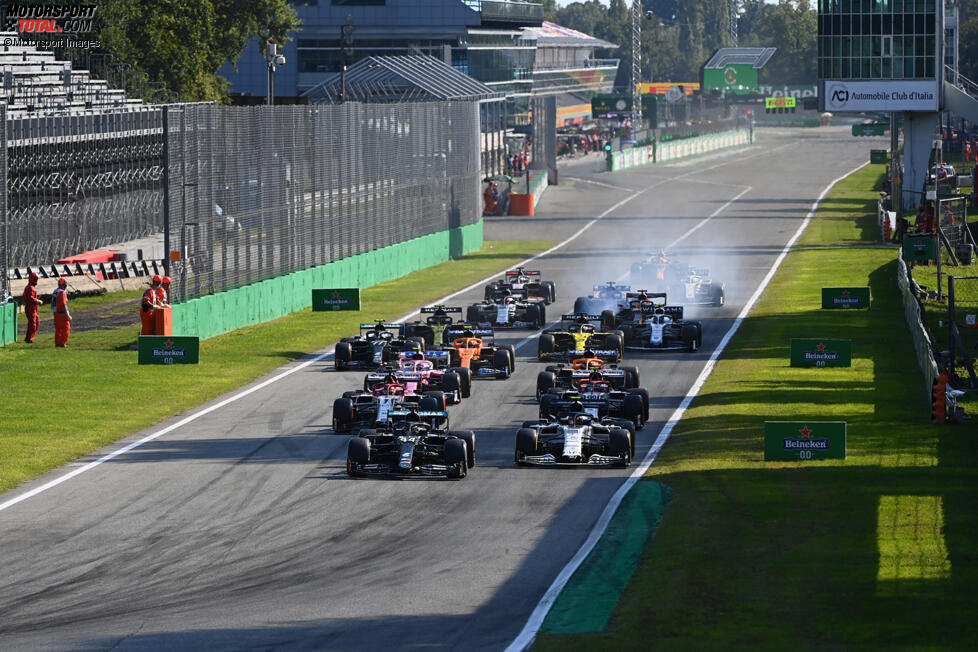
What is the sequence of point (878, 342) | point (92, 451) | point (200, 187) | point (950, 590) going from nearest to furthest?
point (950, 590) → point (92, 451) → point (878, 342) → point (200, 187)

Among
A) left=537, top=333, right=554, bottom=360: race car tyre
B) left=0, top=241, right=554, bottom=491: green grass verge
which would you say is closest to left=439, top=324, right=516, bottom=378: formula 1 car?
left=537, top=333, right=554, bottom=360: race car tyre

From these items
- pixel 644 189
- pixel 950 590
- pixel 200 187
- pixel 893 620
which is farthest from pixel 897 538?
pixel 644 189

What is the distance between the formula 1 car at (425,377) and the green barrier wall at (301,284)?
455 inches

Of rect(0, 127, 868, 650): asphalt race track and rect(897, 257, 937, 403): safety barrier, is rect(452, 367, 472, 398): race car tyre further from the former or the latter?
rect(897, 257, 937, 403): safety barrier

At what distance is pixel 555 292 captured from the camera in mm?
53625

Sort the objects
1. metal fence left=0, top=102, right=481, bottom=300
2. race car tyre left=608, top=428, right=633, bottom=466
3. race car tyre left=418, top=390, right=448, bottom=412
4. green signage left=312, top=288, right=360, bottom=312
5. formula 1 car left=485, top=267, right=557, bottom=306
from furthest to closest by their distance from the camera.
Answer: green signage left=312, top=288, right=360, bottom=312
formula 1 car left=485, top=267, right=557, bottom=306
metal fence left=0, top=102, right=481, bottom=300
race car tyre left=418, top=390, right=448, bottom=412
race car tyre left=608, top=428, right=633, bottom=466

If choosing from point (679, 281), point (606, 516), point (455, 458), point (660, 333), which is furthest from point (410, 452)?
point (679, 281)

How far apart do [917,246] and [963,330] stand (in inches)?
518

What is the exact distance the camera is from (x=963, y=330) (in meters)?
45.2

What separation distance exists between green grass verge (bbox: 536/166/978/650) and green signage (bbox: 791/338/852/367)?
40 cm

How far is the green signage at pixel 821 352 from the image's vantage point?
3616 centimetres

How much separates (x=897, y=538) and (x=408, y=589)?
22.3 ft

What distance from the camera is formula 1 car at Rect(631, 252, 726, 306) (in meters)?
50.0

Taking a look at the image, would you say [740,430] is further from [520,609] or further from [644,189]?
[644,189]
